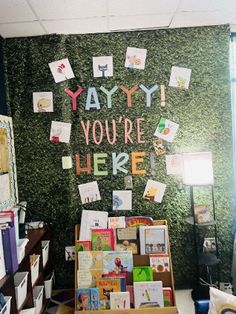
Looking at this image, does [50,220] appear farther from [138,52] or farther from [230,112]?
[230,112]

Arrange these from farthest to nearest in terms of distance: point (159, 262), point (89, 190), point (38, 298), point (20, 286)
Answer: point (89, 190) → point (159, 262) → point (38, 298) → point (20, 286)

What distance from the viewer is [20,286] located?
6.79 ft

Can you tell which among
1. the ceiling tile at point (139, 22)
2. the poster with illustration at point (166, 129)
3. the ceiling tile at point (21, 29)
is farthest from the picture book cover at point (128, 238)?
the ceiling tile at point (21, 29)

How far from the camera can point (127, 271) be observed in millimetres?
2705

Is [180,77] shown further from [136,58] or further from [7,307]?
[7,307]

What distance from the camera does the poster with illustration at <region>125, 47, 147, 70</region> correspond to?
292 cm

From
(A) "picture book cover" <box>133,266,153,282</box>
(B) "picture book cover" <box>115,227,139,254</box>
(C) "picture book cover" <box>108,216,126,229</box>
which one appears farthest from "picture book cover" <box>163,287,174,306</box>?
(C) "picture book cover" <box>108,216,126,229</box>

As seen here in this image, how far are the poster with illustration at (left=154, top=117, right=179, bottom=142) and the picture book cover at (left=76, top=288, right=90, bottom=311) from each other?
4.87 feet

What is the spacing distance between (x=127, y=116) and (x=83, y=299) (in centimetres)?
160

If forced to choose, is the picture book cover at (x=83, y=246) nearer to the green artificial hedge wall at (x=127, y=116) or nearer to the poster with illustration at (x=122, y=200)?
the green artificial hedge wall at (x=127, y=116)

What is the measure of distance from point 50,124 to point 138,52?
3.40 feet

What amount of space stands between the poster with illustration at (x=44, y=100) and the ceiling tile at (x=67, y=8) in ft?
2.24

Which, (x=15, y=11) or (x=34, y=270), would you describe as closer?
(x=15, y=11)

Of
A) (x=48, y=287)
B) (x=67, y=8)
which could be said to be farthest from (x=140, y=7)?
(x=48, y=287)
